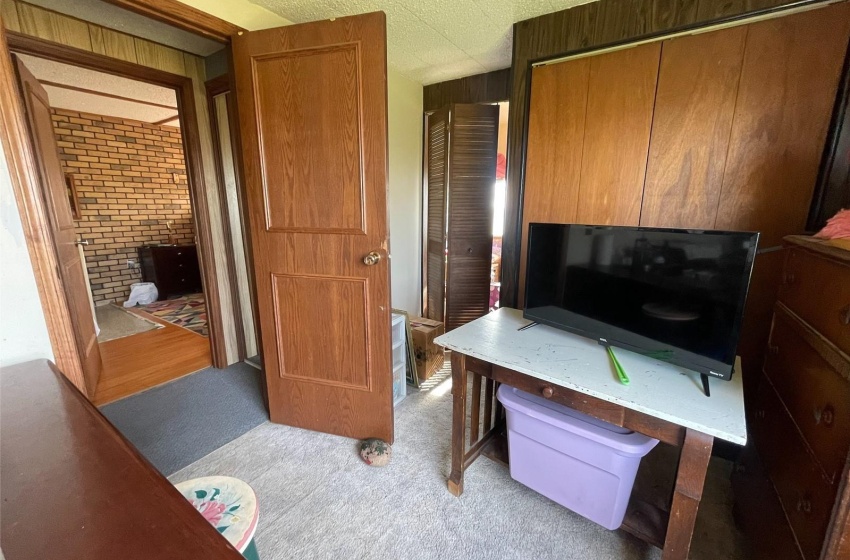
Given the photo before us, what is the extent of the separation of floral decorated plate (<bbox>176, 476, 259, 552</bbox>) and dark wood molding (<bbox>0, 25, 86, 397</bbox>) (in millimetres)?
617

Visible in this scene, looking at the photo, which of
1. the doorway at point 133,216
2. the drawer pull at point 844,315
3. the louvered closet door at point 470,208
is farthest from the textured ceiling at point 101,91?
the drawer pull at point 844,315

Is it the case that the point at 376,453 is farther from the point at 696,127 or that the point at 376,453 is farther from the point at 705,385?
the point at 696,127

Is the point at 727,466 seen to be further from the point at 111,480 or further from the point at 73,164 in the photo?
the point at 73,164

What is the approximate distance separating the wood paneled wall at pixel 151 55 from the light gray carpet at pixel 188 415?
0.36 meters

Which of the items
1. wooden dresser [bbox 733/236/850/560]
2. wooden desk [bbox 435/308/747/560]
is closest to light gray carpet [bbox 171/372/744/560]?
wooden desk [bbox 435/308/747/560]

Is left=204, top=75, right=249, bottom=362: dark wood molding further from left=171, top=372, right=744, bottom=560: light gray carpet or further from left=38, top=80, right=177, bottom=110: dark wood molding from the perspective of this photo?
left=38, top=80, right=177, bottom=110: dark wood molding

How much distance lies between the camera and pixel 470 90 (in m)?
2.68

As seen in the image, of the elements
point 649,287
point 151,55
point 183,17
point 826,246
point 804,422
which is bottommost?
point 804,422

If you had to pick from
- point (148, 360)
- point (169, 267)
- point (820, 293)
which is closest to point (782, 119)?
point (820, 293)

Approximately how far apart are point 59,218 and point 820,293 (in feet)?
12.1

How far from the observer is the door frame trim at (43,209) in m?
1.01

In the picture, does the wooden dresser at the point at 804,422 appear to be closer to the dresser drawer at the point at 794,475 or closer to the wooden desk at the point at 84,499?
the dresser drawer at the point at 794,475

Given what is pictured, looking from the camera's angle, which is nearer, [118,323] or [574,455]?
[574,455]

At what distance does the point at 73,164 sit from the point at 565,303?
209 inches
